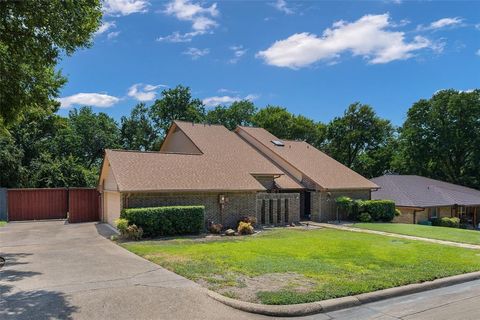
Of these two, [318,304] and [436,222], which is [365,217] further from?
[318,304]

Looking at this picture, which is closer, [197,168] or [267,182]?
[197,168]

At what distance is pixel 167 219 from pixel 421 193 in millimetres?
23854

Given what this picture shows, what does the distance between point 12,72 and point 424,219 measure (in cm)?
2891

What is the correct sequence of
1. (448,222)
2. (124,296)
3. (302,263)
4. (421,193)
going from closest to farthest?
(124,296) → (302,263) → (448,222) → (421,193)

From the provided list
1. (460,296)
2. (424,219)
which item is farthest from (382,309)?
(424,219)

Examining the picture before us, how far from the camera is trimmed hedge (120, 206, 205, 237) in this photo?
16.4 meters

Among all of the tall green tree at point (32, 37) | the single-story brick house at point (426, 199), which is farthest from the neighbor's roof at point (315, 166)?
the tall green tree at point (32, 37)

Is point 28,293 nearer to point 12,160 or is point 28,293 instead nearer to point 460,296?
point 460,296

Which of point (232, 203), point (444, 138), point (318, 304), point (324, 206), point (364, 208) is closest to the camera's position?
point (318, 304)

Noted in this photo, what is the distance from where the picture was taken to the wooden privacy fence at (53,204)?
2358 cm

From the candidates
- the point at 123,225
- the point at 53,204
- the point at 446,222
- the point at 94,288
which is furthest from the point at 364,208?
the point at 94,288

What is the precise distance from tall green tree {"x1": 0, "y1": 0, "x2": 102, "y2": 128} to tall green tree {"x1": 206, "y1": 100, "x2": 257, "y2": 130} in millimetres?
42057

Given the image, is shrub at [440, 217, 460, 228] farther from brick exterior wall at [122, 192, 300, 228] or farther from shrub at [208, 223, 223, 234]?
shrub at [208, 223, 223, 234]

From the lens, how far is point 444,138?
43906mm
